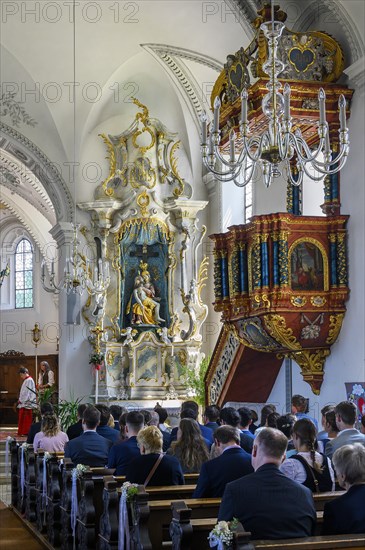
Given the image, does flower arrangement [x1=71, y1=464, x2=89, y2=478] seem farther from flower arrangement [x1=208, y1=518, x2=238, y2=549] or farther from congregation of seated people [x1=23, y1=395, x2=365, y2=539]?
flower arrangement [x1=208, y1=518, x2=238, y2=549]

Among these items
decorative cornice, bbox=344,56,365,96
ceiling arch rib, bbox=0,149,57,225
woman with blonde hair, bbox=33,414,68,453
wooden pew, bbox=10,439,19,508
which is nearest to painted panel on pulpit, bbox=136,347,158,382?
ceiling arch rib, bbox=0,149,57,225

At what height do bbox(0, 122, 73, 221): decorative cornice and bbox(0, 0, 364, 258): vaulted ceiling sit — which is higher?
bbox(0, 0, 364, 258): vaulted ceiling

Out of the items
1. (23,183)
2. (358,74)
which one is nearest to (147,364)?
(23,183)

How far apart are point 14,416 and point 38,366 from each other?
5.50 ft

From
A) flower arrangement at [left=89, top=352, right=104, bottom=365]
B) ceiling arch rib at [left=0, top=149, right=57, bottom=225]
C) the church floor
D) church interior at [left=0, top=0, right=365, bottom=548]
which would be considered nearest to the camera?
the church floor

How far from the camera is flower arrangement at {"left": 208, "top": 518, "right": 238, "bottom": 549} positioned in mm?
4496

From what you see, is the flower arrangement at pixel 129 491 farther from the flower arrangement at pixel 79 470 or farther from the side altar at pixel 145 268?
the side altar at pixel 145 268

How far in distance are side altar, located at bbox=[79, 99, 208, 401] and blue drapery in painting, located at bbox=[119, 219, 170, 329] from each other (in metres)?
0.02

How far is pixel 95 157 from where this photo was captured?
20.6 metres

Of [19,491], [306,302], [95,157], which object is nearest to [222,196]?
[95,157]

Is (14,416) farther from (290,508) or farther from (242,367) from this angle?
(290,508)

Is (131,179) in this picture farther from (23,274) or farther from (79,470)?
(79,470)

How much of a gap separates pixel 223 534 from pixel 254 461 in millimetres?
701

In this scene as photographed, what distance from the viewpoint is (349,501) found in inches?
197
